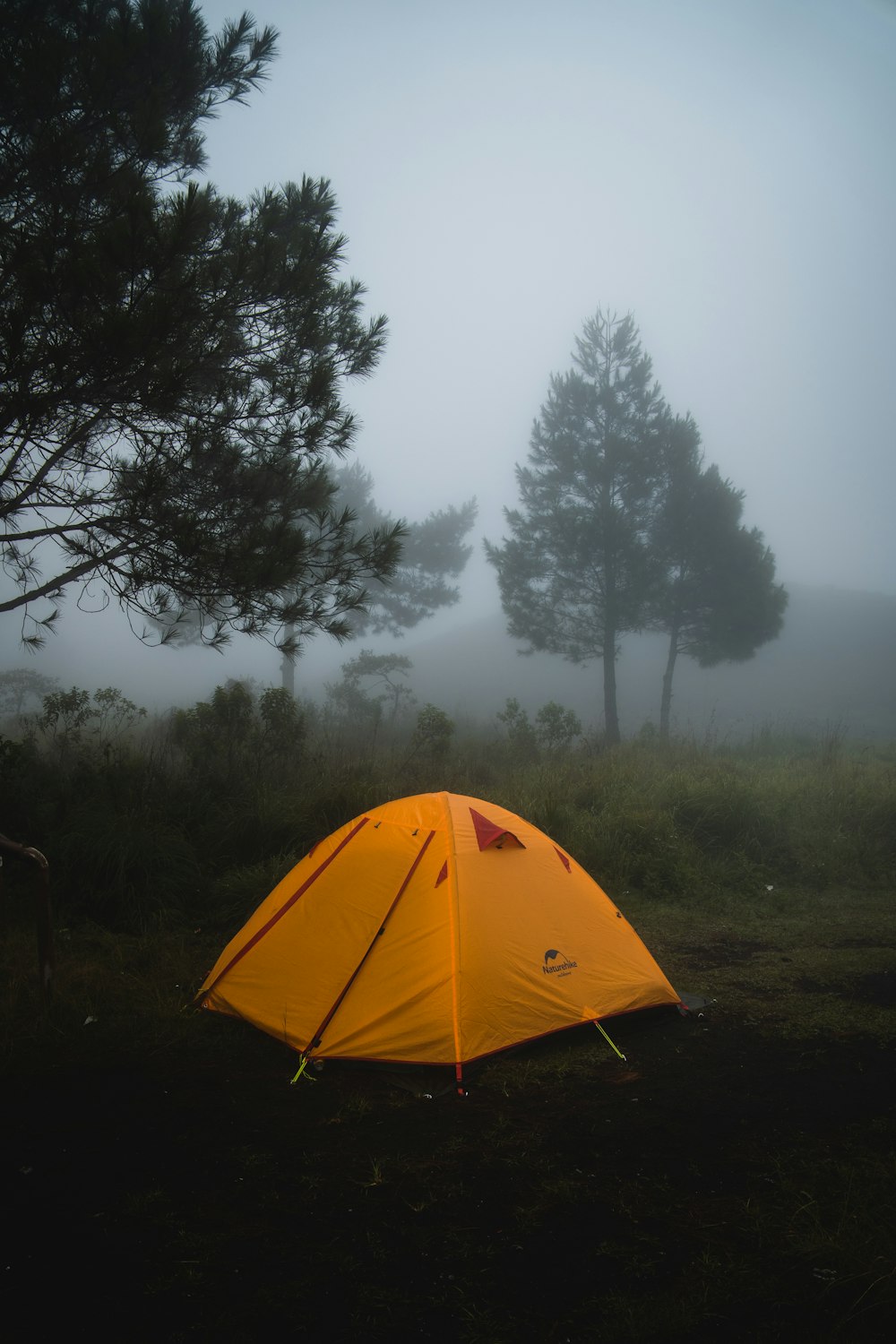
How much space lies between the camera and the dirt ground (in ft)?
7.26

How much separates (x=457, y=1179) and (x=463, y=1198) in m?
0.14

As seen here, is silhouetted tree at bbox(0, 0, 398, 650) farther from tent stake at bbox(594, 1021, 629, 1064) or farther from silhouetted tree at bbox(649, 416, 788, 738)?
silhouetted tree at bbox(649, 416, 788, 738)

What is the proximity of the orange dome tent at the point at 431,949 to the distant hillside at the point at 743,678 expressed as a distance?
62.2 feet

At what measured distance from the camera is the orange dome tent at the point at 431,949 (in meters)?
4.02

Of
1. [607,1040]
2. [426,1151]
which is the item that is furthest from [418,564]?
[426,1151]

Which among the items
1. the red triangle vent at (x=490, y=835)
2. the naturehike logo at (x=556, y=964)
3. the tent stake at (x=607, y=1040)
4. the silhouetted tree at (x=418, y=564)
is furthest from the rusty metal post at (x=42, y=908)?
the silhouetted tree at (x=418, y=564)

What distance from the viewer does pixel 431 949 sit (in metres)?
4.18

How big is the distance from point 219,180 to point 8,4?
6.52ft

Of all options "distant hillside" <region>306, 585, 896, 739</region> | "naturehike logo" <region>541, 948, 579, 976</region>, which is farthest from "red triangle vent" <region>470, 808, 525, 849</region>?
"distant hillside" <region>306, 585, 896, 739</region>

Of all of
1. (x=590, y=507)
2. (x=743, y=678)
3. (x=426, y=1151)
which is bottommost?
(x=426, y=1151)

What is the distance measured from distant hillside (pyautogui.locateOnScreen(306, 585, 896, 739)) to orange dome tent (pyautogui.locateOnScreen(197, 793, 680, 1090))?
62.2 feet

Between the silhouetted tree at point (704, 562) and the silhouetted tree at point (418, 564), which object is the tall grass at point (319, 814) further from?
the silhouetted tree at point (418, 564)

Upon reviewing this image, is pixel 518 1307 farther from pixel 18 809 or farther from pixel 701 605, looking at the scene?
pixel 701 605

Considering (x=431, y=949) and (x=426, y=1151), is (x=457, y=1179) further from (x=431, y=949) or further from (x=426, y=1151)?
(x=431, y=949)
